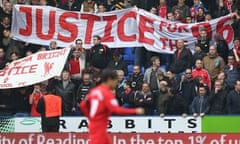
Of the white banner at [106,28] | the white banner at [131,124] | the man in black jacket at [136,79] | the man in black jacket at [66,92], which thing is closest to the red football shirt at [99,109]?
the white banner at [131,124]

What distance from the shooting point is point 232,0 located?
78.0 feet

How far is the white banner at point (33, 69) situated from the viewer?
69.9 ft

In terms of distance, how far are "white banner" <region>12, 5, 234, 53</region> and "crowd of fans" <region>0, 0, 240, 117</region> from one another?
23 cm

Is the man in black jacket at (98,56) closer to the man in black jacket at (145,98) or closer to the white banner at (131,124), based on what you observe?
the man in black jacket at (145,98)

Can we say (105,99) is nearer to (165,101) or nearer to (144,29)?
(165,101)

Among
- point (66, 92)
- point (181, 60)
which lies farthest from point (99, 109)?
point (181, 60)

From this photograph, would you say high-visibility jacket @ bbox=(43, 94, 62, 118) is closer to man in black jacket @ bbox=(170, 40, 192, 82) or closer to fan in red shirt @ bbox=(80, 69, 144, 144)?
man in black jacket @ bbox=(170, 40, 192, 82)

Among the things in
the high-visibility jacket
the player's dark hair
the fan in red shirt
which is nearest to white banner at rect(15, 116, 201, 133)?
the high-visibility jacket

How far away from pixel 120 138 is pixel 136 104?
1.84m

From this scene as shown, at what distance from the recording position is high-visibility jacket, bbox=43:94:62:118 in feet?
64.7

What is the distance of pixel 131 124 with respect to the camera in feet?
66.9

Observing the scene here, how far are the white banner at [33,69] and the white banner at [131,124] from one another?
108 cm

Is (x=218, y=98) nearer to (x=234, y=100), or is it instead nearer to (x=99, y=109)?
(x=234, y=100)

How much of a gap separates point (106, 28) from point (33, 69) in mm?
2699
